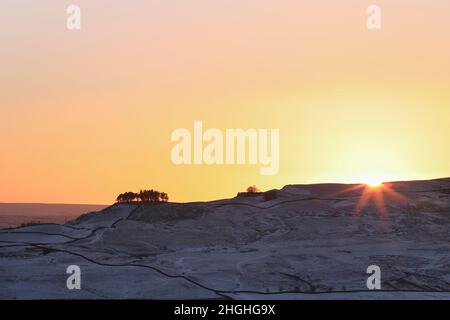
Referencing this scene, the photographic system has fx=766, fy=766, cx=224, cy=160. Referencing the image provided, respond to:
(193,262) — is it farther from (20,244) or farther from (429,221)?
(429,221)

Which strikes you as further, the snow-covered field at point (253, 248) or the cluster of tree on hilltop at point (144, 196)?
the cluster of tree on hilltop at point (144, 196)

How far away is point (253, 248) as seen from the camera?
32.8m

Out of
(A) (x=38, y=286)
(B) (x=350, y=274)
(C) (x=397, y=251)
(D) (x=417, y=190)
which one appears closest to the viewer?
(A) (x=38, y=286)

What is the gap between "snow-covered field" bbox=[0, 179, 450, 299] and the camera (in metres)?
24.8

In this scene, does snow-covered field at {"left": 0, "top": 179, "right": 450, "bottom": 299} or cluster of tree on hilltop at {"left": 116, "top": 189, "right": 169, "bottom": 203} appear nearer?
snow-covered field at {"left": 0, "top": 179, "right": 450, "bottom": 299}

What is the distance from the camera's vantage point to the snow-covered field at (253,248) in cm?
2481

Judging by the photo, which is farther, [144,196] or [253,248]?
[144,196]
